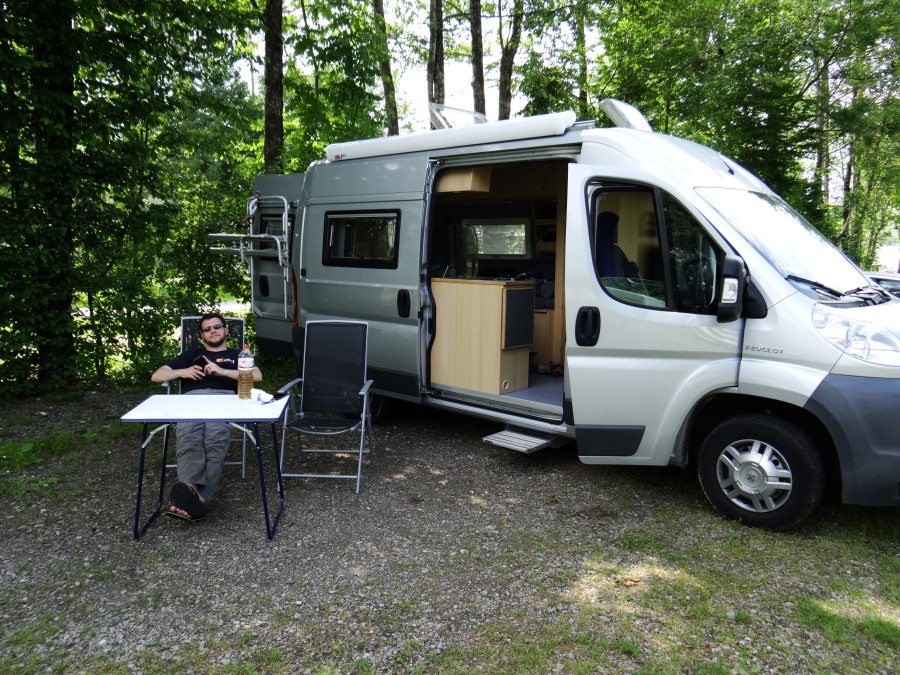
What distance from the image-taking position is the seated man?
4180 millimetres

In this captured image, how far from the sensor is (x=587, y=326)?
4.45m

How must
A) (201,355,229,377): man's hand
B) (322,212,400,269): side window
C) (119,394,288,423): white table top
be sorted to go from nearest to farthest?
1. (119,394,288,423): white table top
2. (201,355,229,377): man's hand
3. (322,212,400,269): side window

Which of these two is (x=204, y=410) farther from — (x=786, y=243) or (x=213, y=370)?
(x=786, y=243)

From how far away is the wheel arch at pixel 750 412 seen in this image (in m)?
3.87

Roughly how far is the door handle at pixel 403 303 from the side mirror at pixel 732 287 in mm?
2615

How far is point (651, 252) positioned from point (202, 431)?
3.07 m

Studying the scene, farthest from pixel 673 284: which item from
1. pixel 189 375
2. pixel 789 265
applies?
pixel 189 375

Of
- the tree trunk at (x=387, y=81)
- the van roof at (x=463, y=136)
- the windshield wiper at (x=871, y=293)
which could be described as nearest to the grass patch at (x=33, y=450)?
the van roof at (x=463, y=136)

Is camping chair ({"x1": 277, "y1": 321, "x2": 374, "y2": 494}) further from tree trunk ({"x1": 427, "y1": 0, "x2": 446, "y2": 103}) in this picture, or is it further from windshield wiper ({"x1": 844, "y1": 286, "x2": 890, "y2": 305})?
tree trunk ({"x1": 427, "y1": 0, "x2": 446, "y2": 103})

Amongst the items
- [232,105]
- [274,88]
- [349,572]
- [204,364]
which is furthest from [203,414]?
[274,88]

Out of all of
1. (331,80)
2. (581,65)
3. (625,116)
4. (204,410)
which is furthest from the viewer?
(581,65)

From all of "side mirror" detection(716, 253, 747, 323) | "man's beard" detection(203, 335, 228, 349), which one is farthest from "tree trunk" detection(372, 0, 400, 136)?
"side mirror" detection(716, 253, 747, 323)

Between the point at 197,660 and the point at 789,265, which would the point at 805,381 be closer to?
the point at 789,265

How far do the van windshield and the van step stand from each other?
1975 millimetres
